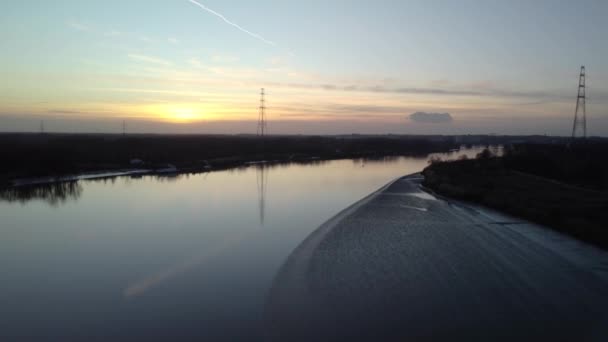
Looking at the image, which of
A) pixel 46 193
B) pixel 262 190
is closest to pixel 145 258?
pixel 46 193

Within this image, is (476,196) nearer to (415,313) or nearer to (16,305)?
(415,313)

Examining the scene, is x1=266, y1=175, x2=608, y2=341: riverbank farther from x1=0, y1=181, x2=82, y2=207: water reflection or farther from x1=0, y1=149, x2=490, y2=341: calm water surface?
x1=0, y1=181, x2=82, y2=207: water reflection

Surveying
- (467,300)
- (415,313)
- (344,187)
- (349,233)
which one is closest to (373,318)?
(415,313)

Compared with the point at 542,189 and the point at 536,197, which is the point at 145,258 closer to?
the point at 536,197

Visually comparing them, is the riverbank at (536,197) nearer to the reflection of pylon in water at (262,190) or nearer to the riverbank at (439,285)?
the riverbank at (439,285)

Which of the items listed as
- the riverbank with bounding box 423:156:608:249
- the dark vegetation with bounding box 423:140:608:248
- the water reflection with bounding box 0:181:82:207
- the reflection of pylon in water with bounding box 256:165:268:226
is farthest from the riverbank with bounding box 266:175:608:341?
the water reflection with bounding box 0:181:82:207

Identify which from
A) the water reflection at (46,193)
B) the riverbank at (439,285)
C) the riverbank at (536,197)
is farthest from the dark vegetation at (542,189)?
the water reflection at (46,193)
